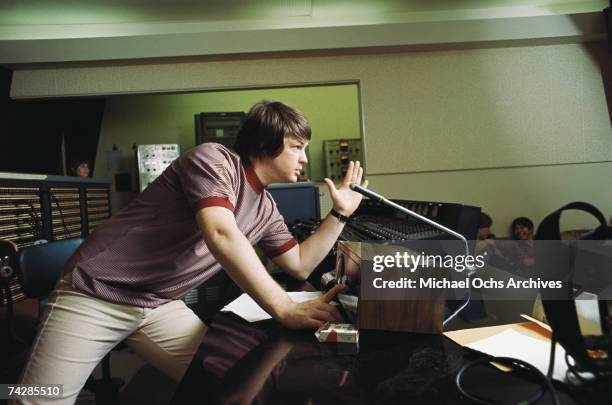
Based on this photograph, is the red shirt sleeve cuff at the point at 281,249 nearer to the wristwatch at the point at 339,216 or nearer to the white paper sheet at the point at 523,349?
the wristwatch at the point at 339,216

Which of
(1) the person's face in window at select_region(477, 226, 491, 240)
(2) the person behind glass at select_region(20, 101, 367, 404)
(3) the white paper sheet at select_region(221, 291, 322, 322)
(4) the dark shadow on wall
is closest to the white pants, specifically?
(2) the person behind glass at select_region(20, 101, 367, 404)

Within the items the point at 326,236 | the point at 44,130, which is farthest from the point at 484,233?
the point at 44,130

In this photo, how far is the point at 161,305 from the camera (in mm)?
1206

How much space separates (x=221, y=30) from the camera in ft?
13.0

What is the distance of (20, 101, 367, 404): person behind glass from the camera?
1.07 meters

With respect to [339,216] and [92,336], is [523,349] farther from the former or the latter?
[92,336]

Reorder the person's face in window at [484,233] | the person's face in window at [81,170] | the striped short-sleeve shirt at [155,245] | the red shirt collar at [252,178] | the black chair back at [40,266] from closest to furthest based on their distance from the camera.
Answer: the striped short-sleeve shirt at [155,245] → the red shirt collar at [252,178] → the black chair back at [40,266] → the person's face in window at [484,233] → the person's face in window at [81,170]

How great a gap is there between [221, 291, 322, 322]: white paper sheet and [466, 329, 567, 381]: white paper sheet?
0.51 m

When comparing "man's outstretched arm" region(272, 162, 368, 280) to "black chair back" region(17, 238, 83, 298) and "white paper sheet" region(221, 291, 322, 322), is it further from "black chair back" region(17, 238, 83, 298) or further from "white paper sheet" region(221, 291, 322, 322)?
"black chair back" region(17, 238, 83, 298)

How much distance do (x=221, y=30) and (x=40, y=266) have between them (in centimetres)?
307

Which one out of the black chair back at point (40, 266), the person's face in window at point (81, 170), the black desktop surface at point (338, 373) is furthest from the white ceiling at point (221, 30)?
the black desktop surface at point (338, 373)

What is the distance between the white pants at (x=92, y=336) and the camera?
105cm

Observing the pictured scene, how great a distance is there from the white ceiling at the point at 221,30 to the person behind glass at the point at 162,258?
2.76 m

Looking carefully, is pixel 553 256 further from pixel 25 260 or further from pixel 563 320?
pixel 25 260
